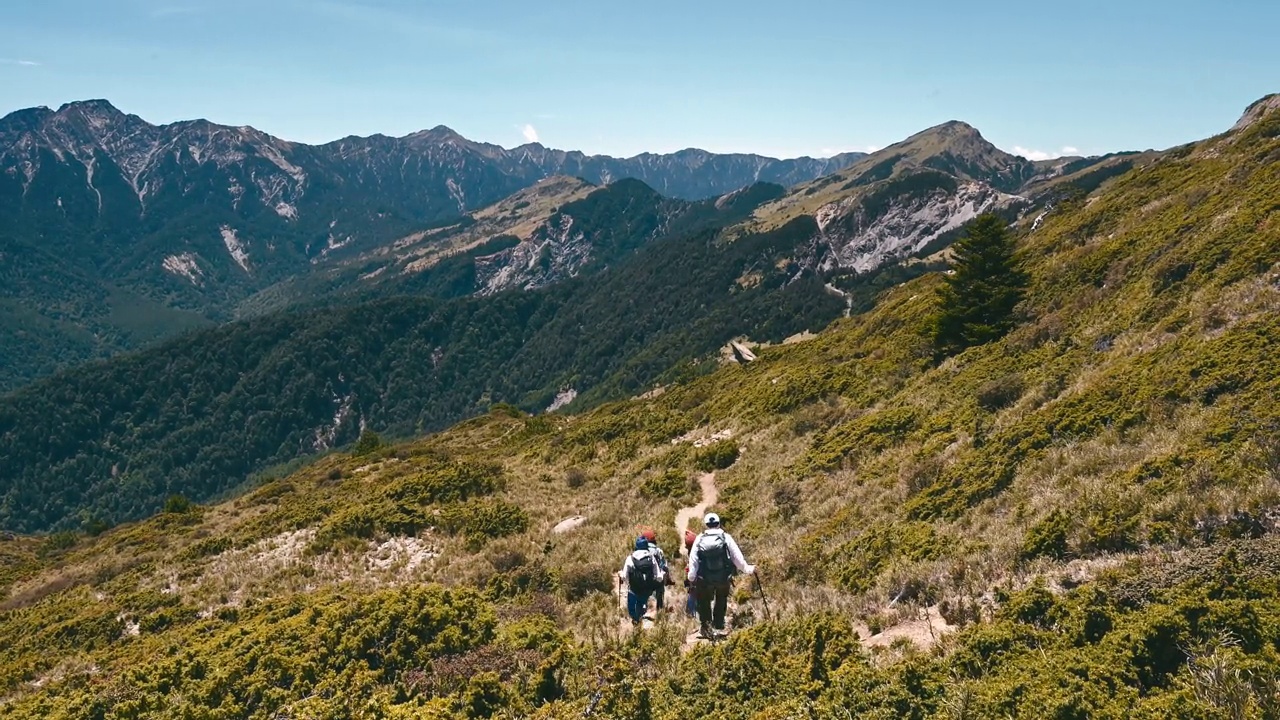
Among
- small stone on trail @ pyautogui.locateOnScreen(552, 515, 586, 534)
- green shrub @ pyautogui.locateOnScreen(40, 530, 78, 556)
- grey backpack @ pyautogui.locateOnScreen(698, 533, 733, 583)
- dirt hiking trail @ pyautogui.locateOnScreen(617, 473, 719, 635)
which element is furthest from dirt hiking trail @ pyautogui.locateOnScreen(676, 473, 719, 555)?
green shrub @ pyautogui.locateOnScreen(40, 530, 78, 556)

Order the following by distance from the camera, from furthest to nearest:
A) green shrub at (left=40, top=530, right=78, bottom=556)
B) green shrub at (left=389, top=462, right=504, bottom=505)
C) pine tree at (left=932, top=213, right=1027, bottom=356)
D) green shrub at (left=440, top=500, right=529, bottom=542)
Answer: green shrub at (left=40, top=530, right=78, bottom=556) < pine tree at (left=932, top=213, right=1027, bottom=356) < green shrub at (left=389, top=462, right=504, bottom=505) < green shrub at (left=440, top=500, right=529, bottom=542)

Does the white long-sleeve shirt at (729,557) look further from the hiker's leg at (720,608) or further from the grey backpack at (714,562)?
the hiker's leg at (720,608)

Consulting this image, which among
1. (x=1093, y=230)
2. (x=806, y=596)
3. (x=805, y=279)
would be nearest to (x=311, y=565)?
(x=806, y=596)

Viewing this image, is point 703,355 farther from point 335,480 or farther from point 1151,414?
point 1151,414

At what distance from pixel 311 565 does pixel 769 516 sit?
15.0 metres

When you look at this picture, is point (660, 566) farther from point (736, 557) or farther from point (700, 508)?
point (700, 508)

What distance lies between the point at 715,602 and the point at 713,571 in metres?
0.69

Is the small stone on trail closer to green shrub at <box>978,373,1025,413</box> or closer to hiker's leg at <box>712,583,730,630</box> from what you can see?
hiker's leg at <box>712,583,730,630</box>

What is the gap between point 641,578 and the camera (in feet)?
39.2

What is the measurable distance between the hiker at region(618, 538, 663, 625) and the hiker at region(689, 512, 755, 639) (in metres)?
1.09

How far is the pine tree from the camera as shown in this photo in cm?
2802

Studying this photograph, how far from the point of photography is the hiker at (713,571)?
10.9 metres

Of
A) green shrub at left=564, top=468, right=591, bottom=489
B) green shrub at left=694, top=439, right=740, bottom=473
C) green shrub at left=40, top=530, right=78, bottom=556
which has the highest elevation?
green shrub at left=694, top=439, right=740, bottom=473

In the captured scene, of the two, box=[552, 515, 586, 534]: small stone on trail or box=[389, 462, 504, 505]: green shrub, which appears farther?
box=[389, 462, 504, 505]: green shrub
